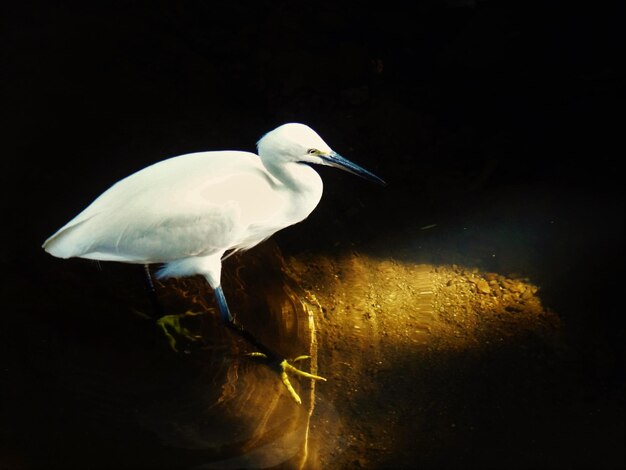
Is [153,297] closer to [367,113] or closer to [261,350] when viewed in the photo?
[261,350]

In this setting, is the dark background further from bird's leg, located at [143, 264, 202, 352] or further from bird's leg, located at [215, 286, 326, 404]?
bird's leg, located at [215, 286, 326, 404]

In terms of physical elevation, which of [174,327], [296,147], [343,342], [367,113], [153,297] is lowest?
[343,342]

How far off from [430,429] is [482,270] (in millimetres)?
876

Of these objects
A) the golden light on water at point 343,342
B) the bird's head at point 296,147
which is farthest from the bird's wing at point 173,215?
the golden light on water at point 343,342

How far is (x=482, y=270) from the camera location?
107 inches

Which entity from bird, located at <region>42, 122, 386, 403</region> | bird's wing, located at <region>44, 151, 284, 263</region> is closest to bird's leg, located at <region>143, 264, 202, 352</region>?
bird, located at <region>42, 122, 386, 403</region>

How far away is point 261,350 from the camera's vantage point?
7.79 feet

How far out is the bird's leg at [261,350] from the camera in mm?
2309

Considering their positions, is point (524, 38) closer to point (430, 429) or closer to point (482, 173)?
point (482, 173)

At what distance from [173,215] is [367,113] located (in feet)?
5.13

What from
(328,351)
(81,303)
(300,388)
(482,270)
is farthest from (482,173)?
(81,303)

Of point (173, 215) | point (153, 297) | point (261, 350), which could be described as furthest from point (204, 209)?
point (261, 350)

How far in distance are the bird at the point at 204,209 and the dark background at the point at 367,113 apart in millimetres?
475

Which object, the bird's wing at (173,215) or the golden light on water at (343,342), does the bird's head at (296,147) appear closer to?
the bird's wing at (173,215)
